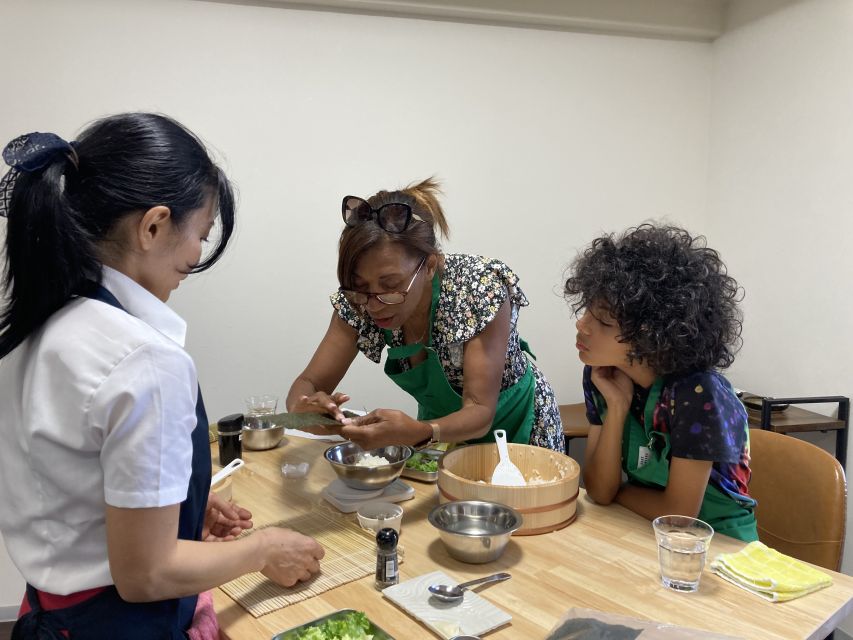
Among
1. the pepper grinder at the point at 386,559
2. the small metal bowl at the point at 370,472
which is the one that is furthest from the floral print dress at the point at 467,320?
the pepper grinder at the point at 386,559

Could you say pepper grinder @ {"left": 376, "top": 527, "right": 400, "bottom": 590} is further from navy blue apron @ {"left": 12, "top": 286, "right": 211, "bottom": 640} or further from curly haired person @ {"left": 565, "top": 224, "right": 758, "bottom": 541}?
curly haired person @ {"left": 565, "top": 224, "right": 758, "bottom": 541}

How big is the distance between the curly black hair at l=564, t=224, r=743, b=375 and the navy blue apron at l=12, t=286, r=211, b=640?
1028 mm

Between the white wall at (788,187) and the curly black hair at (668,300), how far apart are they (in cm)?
162

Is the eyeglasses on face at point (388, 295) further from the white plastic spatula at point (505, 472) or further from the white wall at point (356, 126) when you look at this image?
the white wall at point (356, 126)

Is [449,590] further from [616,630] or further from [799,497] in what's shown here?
[799,497]

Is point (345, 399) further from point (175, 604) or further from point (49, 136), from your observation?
point (49, 136)

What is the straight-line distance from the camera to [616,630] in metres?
1.04

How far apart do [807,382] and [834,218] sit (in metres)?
0.76

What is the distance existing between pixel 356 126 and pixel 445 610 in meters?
2.48

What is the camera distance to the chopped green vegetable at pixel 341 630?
1047 mm

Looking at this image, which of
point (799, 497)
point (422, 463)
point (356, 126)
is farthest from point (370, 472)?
point (356, 126)

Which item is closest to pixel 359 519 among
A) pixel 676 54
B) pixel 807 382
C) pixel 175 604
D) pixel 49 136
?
pixel 175 604

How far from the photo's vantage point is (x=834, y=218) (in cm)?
285

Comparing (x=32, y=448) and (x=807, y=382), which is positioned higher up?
(x=32, y=448)
